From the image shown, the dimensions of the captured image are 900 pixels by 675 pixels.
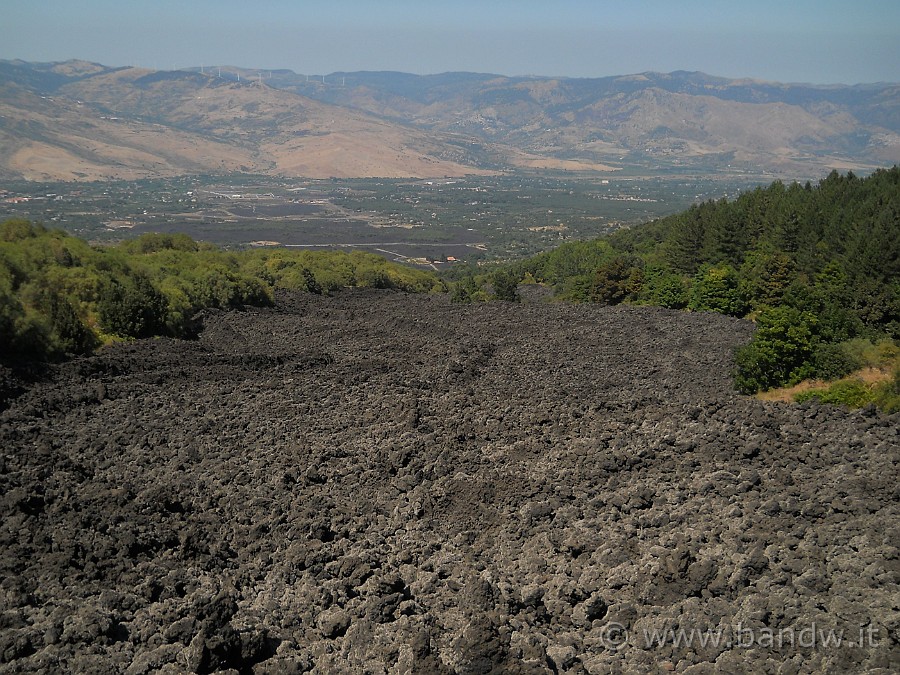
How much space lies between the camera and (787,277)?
45.8 metres

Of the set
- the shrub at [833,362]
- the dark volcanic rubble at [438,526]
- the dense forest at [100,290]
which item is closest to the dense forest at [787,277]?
the shrub at [833,362]

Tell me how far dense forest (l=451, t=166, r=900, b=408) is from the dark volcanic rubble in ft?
9.42

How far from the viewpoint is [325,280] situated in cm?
6531

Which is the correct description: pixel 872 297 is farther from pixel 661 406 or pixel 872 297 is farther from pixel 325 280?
pixel 325 280

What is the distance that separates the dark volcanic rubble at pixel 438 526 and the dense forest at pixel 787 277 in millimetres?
2872

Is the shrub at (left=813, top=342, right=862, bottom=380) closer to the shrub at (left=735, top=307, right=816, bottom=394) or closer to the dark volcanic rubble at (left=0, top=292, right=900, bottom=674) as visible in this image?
the shrub at (left=735, top=307, right=816, bottom=394)

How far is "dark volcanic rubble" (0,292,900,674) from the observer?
11195 millimetres

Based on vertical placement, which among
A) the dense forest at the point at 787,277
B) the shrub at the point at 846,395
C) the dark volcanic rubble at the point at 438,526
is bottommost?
the dark volcanic rubble at the point at 438,526

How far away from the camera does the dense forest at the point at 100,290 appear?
1235 inches

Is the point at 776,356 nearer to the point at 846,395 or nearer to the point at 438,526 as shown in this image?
the point at 846,395

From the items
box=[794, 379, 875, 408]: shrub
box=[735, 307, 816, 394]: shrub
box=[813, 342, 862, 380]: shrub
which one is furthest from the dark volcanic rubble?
box=[813, 342, 862, 380]: shrub

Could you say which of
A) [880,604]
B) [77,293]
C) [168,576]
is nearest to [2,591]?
[168,576]

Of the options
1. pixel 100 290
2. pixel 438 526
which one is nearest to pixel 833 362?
pixel 438 526

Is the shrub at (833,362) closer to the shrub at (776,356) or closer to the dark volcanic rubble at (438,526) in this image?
the shrub at (776,356)
